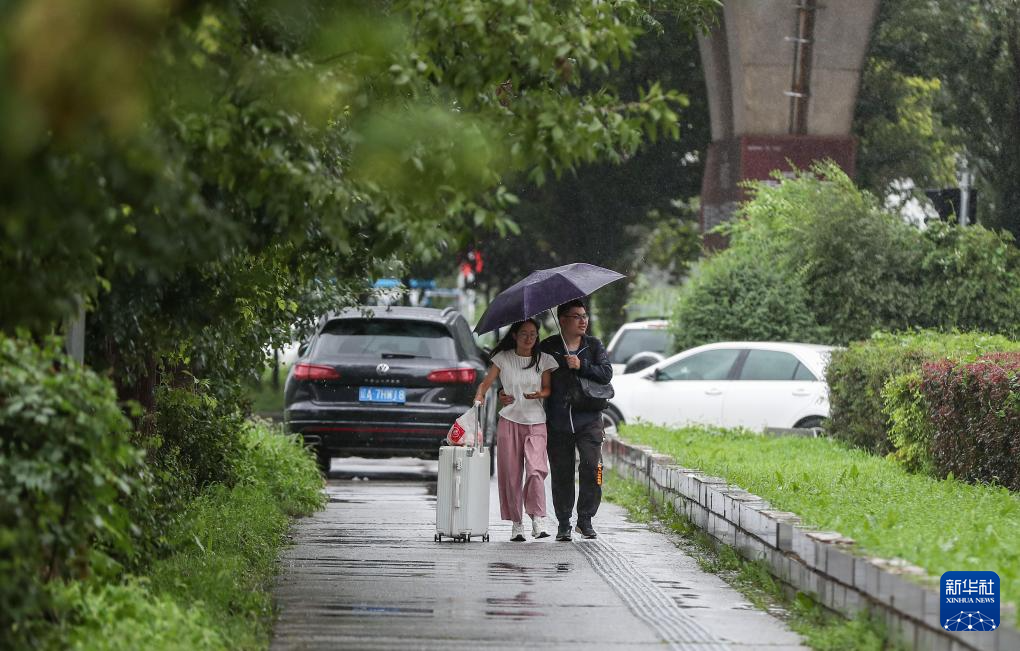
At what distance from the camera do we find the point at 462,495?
1088 cm

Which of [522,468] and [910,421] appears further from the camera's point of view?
[910,421]

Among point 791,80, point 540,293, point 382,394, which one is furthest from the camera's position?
point 791,80

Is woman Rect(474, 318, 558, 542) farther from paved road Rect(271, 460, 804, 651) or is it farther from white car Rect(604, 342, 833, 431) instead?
white car Rect(604, 342, 833, 431)

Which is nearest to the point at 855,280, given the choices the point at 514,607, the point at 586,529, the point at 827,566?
the point at 586,529

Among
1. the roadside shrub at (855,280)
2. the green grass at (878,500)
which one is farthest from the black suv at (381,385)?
the roadside shrub at (855,280)

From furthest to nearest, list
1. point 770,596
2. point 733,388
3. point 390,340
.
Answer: point 733,388 < point 390,340 < point 770,596

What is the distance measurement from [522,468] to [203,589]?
4.18 meters

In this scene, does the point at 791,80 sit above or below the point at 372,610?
above

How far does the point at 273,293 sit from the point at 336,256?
1493mm

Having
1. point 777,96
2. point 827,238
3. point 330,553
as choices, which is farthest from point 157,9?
point 777,96

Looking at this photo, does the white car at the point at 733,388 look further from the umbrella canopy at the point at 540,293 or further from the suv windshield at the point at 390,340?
the umbrella canopy at the point at 540,293

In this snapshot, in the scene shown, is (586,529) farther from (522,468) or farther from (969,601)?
(969,601)

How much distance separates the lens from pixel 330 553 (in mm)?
10047

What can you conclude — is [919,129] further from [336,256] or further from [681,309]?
[336,256]
